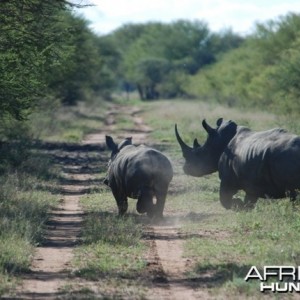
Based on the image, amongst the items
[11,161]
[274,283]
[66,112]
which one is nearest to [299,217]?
[274,283]

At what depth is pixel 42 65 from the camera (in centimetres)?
1858

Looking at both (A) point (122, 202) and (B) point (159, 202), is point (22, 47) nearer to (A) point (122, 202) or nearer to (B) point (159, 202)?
(A) point (122, 202)

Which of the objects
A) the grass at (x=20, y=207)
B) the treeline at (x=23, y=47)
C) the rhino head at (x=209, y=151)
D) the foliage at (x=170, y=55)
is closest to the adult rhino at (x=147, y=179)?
the grass at (x=20, y=207)

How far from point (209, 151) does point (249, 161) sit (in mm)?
1909

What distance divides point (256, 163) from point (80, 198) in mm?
4396

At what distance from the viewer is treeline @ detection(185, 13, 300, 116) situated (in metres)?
37.3

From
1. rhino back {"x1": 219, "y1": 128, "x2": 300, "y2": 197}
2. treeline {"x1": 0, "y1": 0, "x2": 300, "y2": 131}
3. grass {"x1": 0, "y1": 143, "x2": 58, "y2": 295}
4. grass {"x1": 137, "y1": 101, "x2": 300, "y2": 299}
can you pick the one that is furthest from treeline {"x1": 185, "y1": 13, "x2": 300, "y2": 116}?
rhino back {"x1": 219, "y1": 128, "x2": 300, "y2": 197}

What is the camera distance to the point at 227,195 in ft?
51.1

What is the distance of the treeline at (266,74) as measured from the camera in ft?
122

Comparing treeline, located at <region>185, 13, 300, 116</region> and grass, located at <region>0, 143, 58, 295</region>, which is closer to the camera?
grass, located at <region>0, 143, 58, 295</region>

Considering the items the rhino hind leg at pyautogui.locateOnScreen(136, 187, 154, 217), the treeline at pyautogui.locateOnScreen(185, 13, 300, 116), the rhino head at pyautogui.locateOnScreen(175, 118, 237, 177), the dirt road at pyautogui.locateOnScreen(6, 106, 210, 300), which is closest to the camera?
the dirt road at pyautogui.locateOnScreen(6, 106, 210, 300)

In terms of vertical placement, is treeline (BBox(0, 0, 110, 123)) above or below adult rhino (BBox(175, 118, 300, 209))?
above

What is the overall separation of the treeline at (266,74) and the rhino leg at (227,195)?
21.2 meters

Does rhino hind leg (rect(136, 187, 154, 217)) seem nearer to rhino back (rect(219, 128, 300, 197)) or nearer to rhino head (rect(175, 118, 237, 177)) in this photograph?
rhino back (rect(219, 128, 300, 197))
